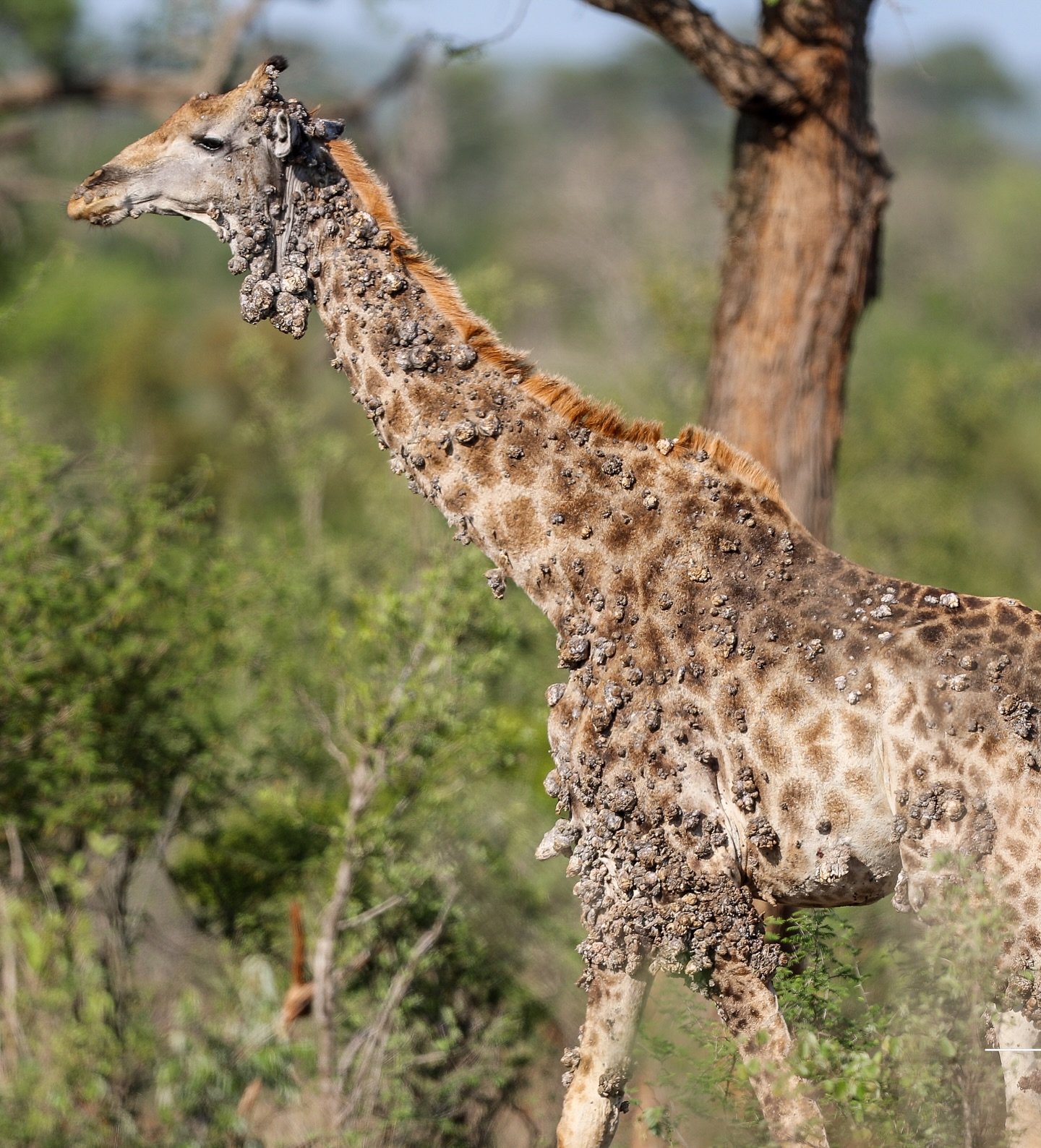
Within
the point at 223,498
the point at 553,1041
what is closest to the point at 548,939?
Answer: the point at 553,1041

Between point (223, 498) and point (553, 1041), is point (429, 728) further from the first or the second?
point (223, 498)

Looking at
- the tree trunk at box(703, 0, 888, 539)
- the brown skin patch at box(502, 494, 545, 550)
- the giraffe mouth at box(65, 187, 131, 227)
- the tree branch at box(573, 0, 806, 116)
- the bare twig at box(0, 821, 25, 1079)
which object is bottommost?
the bare twig at box(0, 821, 25, 1079)

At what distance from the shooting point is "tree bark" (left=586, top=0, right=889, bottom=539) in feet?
25.2

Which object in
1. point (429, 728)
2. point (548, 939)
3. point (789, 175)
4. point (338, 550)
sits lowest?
point (548, 939)

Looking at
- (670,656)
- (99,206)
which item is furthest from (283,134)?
(670,656)

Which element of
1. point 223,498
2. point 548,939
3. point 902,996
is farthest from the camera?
point 223,498

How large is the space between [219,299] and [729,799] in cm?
5173

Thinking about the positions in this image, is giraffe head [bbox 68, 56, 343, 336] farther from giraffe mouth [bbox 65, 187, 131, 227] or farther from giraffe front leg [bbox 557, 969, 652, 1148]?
giraffe front leg [bbox 557, 969, 652, 1148]

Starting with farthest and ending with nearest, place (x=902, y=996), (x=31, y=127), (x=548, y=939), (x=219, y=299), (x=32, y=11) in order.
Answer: (x=219, y=299), (x=32, y=11), (x=31, y=127), (x=548, y=939), (x=902, y=996)

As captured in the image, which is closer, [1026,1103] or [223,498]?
[1026,1103]

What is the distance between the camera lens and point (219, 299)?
5412cm

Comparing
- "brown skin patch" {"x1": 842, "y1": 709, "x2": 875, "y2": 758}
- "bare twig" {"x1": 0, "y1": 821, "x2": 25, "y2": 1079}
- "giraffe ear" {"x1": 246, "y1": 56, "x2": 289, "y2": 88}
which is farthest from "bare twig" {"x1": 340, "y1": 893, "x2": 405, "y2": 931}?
"giraffe ear" {"x1": 246, "y1": 56, "x2": 289, "y2": 88}

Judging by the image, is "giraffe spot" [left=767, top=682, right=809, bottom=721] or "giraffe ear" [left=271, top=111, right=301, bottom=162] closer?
"giraffe spot" [left=767, top=682, right=809, bottom=721]

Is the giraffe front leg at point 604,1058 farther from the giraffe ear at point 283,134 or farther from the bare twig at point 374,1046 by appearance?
the giraffe ear at point 283,134
